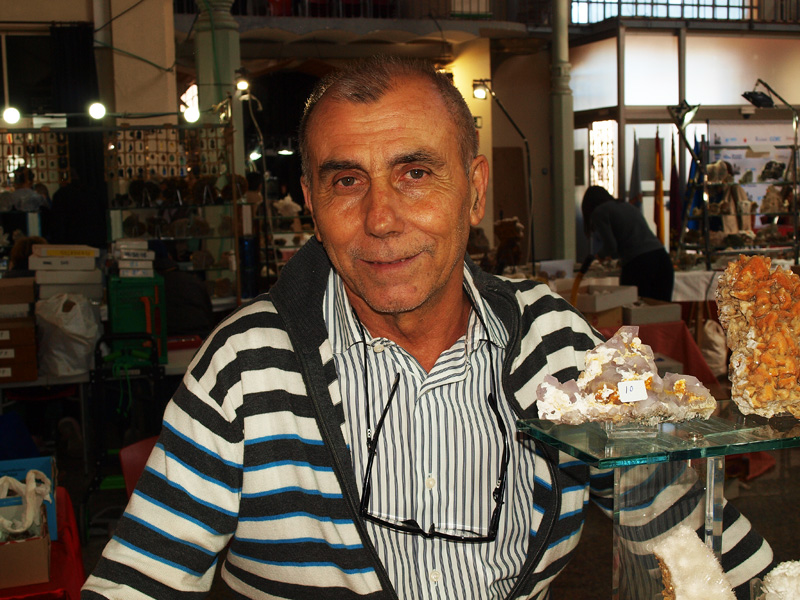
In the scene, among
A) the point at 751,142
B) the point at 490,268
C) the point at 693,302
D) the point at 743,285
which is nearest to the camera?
the point at 743,285

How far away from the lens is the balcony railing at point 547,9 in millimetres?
12250

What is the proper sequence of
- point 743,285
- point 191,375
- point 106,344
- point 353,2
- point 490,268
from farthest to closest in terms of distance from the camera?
point 353,2 < point 490,268 < point 106,344 < point 191,375 < point 743,285

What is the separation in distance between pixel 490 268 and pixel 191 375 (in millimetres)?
4620

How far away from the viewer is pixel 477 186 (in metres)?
1.46

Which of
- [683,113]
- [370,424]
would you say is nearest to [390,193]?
[370,424]

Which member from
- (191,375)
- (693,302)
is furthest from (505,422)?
(693,302)

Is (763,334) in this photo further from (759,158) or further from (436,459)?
(759,158)

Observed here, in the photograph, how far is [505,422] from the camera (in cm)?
135


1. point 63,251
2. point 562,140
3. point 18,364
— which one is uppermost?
point 562,140

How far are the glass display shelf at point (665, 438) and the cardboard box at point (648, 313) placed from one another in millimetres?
3534

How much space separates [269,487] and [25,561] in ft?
3.30

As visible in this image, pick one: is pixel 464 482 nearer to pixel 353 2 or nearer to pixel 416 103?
pixel 416 103

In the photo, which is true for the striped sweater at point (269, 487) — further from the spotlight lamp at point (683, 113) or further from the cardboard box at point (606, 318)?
the spotlight lamp at point (683, 113)

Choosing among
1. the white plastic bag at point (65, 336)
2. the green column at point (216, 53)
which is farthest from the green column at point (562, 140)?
the white plastic bag at point (65, 336)
